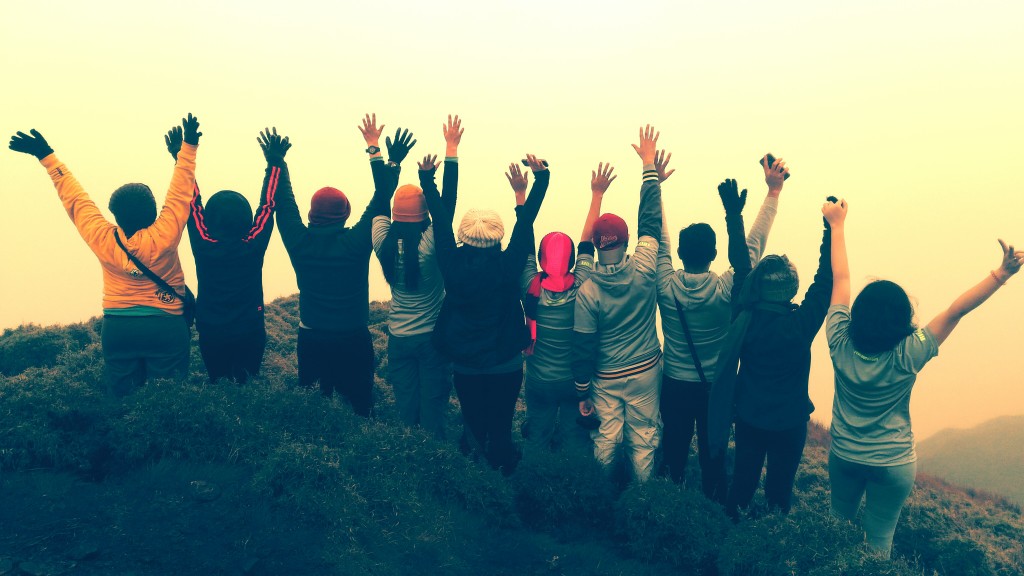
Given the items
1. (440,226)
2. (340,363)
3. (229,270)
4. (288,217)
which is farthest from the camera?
(340,363)

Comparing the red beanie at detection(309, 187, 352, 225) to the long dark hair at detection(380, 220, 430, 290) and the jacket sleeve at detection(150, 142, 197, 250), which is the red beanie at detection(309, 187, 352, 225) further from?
the jacket sleeve at detection(150, 142, 197, 250)

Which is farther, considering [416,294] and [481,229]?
[416,294]

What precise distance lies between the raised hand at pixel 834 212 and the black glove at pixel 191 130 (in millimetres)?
6271

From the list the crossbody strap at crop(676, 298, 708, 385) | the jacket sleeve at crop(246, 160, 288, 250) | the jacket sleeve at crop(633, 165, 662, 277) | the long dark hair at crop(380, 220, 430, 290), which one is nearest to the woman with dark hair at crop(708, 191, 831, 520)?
the crossbody strap at crop(676, 298, 708, 385)

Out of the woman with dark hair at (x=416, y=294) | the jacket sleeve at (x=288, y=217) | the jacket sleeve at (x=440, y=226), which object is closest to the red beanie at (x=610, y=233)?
the jacket sleeve at (x=440, y=226)

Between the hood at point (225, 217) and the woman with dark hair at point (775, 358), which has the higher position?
the hood at point (225, 217)

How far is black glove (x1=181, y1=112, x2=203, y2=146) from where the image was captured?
7.48m

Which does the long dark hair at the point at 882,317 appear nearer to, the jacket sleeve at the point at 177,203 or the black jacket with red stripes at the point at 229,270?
the black jacket with red stripes at the point at 229,270

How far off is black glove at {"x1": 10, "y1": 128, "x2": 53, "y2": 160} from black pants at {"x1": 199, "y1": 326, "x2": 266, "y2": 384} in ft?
7.92

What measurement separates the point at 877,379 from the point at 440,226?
4.12 meters

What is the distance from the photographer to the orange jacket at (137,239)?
7.31 metres

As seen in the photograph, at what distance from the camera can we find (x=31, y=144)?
7484 mm

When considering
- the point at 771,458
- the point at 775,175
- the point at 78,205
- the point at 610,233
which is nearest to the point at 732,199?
the point at 775,175

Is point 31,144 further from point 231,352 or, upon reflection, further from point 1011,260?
point 1011,260
